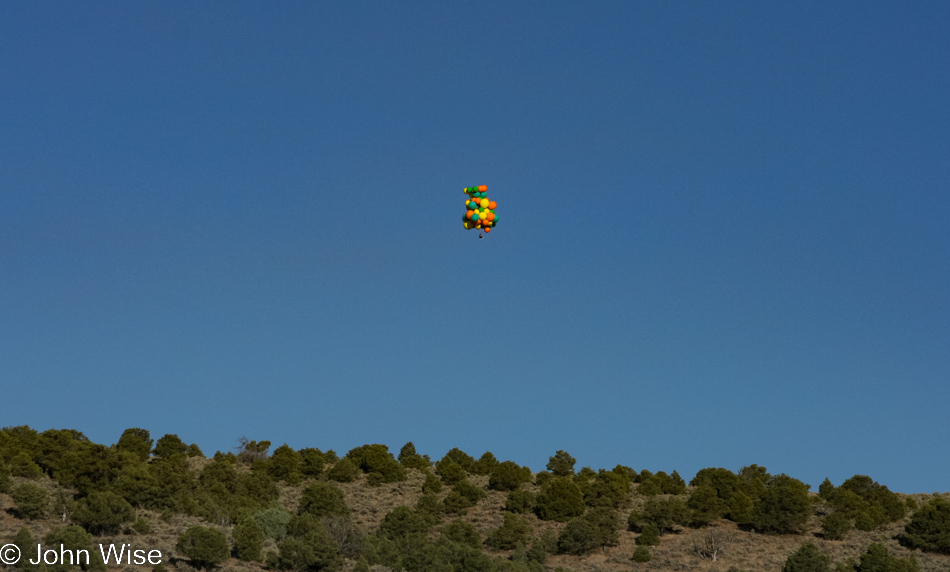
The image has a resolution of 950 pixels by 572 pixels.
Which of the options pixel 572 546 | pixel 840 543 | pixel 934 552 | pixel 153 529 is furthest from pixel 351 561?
pixel 934 552

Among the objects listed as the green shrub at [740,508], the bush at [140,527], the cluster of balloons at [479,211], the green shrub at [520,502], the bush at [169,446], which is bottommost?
the bush at [140,527]

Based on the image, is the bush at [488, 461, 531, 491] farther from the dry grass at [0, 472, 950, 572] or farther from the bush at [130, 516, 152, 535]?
the bush at [130, 516, 152, 535]

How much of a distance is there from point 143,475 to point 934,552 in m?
49.2

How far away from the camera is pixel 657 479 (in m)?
83.3

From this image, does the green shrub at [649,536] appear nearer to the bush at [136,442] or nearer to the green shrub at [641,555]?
the green shrub at [641,555]

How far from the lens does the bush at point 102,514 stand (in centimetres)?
5434

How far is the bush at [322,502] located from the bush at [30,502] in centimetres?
1724

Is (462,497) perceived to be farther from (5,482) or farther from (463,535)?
(5,482)

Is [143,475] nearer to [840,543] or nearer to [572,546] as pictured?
[572,546]

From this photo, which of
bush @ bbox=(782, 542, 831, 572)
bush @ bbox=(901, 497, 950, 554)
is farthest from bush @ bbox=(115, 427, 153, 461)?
bush @ bbox=(901, 497, 950, 554)

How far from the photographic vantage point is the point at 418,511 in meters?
70.7

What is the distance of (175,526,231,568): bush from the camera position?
167 feet

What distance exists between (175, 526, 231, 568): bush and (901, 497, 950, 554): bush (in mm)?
42967

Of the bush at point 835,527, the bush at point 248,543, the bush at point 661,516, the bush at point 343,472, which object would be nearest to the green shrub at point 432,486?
the bush at point 343,472
